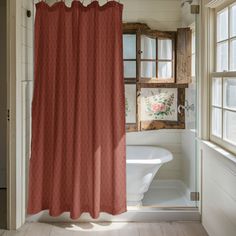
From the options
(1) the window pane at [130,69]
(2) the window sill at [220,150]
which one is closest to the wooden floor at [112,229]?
(2) the window sill at [220,150]

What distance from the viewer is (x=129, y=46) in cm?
443

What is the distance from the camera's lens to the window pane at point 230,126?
3.01 meters

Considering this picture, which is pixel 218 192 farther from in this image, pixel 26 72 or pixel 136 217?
pixel 26 72

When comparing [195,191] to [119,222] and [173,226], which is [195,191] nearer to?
[173,226]

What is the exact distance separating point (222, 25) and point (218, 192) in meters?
1.36

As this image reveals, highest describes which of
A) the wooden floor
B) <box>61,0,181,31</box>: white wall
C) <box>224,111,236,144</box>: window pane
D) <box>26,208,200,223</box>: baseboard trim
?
<box>61,0,181,31</box>: white wall

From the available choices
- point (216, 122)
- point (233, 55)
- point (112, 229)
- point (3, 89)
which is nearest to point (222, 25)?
point (233, 55)

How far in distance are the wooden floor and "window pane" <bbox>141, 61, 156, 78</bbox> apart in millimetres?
1683

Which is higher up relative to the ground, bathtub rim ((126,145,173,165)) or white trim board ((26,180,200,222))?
bathtub rim ((126,145,173,165))

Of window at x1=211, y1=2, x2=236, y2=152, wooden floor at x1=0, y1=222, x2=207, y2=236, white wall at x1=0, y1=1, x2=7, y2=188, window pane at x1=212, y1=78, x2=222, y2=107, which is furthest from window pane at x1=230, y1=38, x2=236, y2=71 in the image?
white wall at x1=0, y1=1, x2=7, y2=188

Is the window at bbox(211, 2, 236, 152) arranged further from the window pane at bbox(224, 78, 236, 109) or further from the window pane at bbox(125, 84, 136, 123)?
the window pane at bbox(125, 84, 136, 123)

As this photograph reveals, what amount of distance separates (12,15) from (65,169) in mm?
1441

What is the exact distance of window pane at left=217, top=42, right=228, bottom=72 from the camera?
3.22 m

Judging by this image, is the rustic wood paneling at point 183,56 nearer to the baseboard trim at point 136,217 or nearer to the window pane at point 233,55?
the window pane at point 233,55
